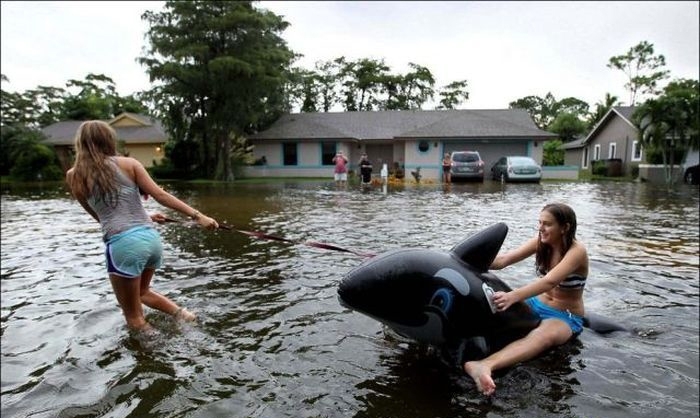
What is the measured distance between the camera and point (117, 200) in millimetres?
3775

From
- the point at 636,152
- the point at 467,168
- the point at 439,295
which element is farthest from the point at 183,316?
the point at 636,152

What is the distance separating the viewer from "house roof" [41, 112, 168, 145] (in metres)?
39.7

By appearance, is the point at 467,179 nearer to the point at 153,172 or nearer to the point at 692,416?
the point at 153,172

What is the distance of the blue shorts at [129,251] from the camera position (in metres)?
3.75

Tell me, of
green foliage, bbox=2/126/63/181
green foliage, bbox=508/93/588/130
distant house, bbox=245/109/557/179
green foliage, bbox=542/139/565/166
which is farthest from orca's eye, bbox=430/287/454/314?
green foliage, bbox=508/93/588/130

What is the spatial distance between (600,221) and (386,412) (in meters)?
9.71

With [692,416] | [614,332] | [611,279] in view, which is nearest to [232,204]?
[611,279]

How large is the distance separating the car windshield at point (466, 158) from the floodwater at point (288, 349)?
1855cm

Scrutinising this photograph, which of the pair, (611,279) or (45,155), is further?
(45,155)

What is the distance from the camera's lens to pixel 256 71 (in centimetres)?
2731

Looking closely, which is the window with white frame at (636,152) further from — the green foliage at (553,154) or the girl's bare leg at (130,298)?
the girl's bare leg at (130,298)

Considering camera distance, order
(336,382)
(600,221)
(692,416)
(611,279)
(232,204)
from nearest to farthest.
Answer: (692,416), (336,382), (611,279), (600,221), (232,204)

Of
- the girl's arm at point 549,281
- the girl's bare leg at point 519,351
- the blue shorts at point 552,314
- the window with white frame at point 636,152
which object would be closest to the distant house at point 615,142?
the window with white frame at point 636,152

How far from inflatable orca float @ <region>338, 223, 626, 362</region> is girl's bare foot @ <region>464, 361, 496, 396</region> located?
111mm
